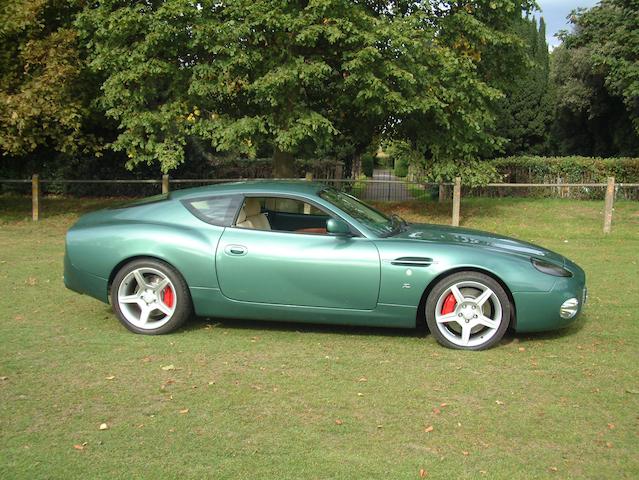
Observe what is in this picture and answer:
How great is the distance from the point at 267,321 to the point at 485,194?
1673cm

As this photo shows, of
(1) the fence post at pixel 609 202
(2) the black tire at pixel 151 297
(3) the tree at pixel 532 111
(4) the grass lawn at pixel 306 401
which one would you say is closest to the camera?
(4) the grass lawn at pixel 306 401

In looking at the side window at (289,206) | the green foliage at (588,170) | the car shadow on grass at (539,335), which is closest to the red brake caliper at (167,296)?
the side window at (289,206)

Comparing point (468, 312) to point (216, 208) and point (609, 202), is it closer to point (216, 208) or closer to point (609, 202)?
point (216, 208)

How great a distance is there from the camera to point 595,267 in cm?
989

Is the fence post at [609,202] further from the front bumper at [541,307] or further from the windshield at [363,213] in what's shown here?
the front bumper at [541,307]

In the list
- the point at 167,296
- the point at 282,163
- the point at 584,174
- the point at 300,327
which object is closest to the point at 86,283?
the point at 167,296

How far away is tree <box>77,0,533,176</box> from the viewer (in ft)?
43.7

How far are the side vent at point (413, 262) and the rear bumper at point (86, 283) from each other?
2608 mm

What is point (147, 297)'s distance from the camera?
19.7ft

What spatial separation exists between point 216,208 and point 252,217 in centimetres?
38

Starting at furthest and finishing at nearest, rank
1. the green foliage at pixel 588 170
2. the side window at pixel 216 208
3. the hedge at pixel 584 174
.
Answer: the green foliage at pixel 588 170 < the hedge at pixel 584 174 < the side window at pixel 216 208

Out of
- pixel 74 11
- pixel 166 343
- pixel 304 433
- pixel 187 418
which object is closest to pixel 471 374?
pixel 304 433

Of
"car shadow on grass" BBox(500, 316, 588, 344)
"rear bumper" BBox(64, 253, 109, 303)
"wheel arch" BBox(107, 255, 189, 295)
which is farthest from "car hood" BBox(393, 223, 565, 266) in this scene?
"rear bumper" BBox(64, 253, 109, 303)

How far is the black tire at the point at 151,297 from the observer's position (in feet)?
19.5
